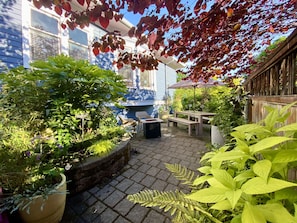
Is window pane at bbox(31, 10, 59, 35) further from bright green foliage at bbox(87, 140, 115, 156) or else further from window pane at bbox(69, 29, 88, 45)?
bright green foliage at bbox(87, 140, 115, 156)

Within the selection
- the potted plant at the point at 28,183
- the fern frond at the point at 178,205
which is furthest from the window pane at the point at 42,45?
the fern frond at the point at 178,205

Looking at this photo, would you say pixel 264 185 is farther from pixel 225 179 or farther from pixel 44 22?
pixel 44 22

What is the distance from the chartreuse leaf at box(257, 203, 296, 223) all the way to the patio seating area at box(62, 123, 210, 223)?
60.3 inches

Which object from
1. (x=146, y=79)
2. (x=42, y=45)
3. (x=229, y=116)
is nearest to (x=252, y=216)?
(x=229, y=116)

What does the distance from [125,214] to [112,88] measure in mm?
Result: 2285

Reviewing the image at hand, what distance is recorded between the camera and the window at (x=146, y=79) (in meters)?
8.17

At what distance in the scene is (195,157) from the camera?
3.57 meters

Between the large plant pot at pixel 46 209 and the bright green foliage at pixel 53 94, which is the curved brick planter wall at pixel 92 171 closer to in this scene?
the large plant pot at pixel 46 209

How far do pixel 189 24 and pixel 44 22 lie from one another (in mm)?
4558

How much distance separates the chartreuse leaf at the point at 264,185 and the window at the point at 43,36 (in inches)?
206

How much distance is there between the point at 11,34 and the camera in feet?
11.7

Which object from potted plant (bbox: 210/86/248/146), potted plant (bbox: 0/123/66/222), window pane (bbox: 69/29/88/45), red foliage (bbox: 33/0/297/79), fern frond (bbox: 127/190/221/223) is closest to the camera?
fern frond (bbox: 127/190/221/223)

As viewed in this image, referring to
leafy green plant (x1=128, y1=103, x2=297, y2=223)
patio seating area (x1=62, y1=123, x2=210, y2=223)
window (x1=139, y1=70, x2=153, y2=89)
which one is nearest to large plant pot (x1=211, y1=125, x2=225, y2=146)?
patio seating area (x1=62, y1=123, x2=210, y2=223)

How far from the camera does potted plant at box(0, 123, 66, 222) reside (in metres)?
1.50
